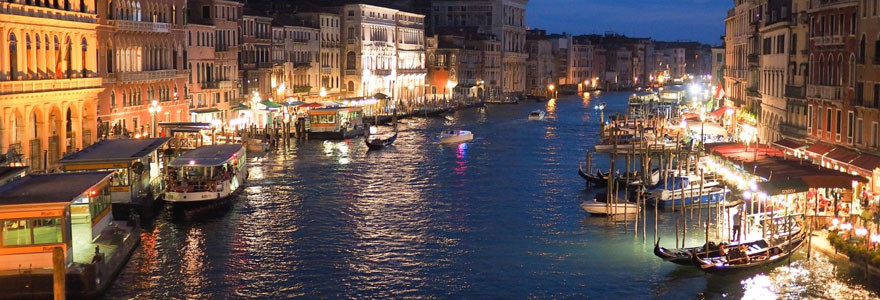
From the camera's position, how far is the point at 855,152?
2950 cm

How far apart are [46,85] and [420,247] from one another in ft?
44.7

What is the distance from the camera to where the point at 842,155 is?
98.2ft

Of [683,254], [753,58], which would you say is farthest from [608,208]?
[753,58]

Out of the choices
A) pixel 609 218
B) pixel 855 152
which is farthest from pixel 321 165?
pixel 855 152

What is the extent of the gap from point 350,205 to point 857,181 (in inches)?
533

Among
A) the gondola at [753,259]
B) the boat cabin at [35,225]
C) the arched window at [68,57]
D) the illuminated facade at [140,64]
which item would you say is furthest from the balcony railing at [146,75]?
the gondola at [753,259]

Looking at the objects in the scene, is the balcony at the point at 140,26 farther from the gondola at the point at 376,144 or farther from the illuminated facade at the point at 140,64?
the gondola at the point at 376,144

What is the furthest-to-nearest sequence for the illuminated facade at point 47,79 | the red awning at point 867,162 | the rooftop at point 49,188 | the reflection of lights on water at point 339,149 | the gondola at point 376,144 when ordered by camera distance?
the gondola at point 376,144
the reflection of lights on water at point 339,149
the illuminated facade at point 47,79
the red awning at point 867,162
the rooftop at point 49,188

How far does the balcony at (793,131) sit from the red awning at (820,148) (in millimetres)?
2501

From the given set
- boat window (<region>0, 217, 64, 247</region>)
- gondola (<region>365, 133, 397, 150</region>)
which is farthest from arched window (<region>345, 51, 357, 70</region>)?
boat window (<region>0, 217, 64, 247</region>)

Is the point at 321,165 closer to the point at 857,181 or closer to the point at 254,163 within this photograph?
the point at 254,163

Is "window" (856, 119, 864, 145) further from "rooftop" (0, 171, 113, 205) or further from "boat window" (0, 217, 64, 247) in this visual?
"boat window" (0, 217, 64, 247)

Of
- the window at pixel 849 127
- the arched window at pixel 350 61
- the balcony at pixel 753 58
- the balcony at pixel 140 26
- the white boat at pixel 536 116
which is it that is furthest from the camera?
the arched window at pixel 350 61

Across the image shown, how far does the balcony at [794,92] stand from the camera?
118 ft
